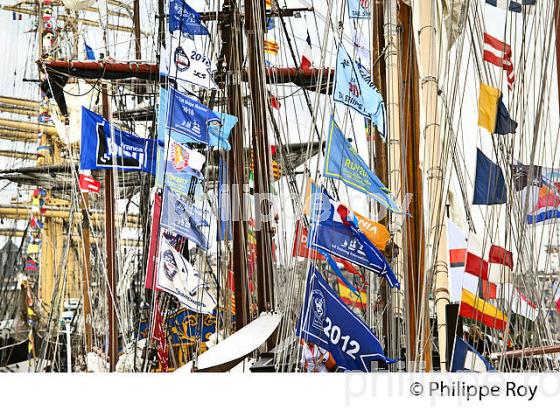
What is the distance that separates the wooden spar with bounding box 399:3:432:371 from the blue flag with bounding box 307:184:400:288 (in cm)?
33

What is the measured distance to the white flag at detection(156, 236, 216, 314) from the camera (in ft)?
34.1

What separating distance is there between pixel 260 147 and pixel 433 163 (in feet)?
11.2

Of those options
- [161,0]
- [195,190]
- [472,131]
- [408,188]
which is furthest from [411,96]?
[472,131]

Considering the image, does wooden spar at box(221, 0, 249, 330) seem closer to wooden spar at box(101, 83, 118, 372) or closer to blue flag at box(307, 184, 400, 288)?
wooden spar at box(101, 83, 118, 372)

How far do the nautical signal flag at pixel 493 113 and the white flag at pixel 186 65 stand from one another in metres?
4.79

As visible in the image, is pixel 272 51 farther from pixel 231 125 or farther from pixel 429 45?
pixel 429 45

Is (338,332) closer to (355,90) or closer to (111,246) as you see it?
(355,90)

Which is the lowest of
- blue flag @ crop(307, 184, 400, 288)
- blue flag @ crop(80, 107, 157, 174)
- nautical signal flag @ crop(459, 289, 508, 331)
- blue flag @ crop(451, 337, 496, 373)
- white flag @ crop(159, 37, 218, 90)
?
blue flag @ crop(451, 337, 496, 373)

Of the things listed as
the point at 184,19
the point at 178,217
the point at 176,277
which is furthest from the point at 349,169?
the point at 184,19

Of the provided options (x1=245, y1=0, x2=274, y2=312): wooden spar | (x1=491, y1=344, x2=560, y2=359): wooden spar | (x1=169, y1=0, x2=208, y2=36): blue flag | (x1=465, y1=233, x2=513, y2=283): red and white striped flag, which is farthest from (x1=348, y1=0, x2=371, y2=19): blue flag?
(x1=491, y1=344, x2=560, y2=359): wooden spar

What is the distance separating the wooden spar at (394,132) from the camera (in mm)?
8203

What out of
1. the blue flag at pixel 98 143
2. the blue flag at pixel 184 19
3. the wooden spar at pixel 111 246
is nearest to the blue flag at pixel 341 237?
the blue flag at pixel 98 143

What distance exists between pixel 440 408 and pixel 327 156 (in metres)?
4.09

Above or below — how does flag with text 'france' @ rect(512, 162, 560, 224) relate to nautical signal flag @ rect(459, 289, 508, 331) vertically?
above
